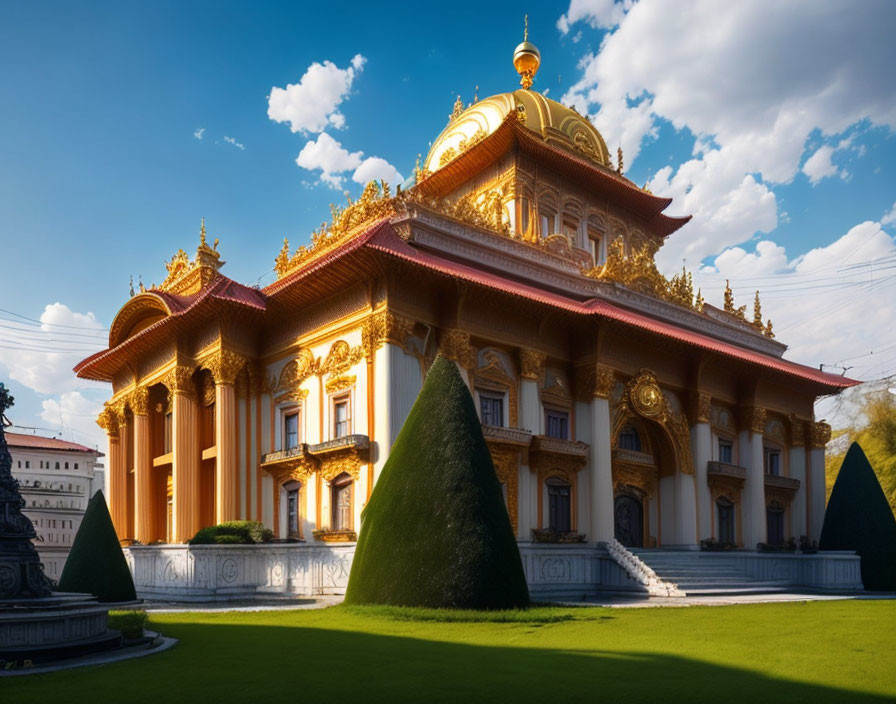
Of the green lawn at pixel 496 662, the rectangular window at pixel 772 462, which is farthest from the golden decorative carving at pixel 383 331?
the rectangular window at pixel 772 462

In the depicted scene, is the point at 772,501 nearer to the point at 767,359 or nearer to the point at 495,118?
the point at 767,359

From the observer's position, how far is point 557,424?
2962 cm

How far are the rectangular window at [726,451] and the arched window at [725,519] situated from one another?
173 centimetres

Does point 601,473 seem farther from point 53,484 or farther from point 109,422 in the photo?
point 53,484

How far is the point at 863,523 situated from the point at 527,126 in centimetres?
2158

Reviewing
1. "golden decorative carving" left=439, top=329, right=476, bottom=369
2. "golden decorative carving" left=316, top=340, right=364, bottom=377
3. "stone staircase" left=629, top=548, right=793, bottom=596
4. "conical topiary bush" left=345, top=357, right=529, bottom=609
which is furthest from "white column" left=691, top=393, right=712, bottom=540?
"conical topiary bush" left=345, top=357, right=529, bottom=609

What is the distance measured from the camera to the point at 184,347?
98.1ft

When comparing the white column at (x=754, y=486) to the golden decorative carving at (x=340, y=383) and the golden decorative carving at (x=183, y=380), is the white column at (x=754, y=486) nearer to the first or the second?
the golden decorative carving at (x=340, y=383)

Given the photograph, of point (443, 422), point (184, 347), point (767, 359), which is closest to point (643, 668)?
point (443, 422)

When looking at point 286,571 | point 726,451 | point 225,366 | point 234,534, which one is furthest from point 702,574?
point 225,366

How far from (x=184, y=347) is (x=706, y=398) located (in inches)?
783

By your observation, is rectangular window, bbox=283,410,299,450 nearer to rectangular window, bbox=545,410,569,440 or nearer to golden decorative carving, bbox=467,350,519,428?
golden decorative carving, bbox=467,350,519,428

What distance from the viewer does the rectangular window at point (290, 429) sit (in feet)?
93.0

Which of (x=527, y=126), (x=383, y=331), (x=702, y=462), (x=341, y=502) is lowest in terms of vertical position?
(x=341, y=502)
